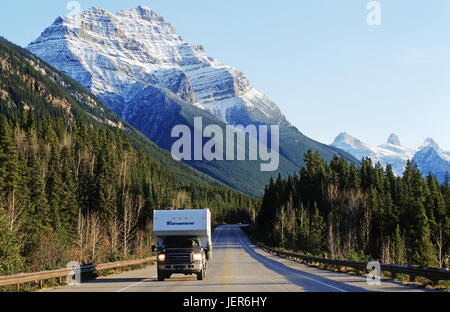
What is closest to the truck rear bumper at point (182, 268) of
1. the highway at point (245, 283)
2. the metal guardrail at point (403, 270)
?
the highway at point (245, 283)

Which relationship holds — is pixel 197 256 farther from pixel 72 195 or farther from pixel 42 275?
pixel 72 195

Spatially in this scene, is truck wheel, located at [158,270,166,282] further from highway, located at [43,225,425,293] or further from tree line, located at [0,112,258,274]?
tree line, located at [0,112,258,274]

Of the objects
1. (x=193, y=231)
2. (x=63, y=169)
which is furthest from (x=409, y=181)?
(x=193, y=231)

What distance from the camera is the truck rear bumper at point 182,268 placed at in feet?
→ 81.3

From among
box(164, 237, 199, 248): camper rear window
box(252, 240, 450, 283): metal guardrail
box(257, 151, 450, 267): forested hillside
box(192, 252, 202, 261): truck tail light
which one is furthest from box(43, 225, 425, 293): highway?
box(257, 151, 450, 267): forested hillside

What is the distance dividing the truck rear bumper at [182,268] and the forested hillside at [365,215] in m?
42.9

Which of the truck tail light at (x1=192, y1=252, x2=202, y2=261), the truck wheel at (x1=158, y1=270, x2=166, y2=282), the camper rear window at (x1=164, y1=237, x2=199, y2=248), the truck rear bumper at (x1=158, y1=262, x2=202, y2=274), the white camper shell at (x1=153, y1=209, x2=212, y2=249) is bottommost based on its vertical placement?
the truck wheel at (x1=158, y1=270, x2=166, y2=282)

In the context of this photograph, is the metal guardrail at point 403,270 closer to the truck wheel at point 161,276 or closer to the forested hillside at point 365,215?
the truck wheel at point 161,276

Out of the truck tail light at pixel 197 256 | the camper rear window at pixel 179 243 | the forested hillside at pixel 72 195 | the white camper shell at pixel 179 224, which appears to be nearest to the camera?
the truck tail light at pixel 197 256

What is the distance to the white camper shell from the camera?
28.0 metres

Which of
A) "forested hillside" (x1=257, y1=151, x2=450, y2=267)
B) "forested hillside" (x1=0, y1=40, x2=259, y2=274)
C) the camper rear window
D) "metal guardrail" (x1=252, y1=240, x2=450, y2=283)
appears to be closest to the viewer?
"metal guardrail" (x1=252, y1=240, x2=450, y2=283)

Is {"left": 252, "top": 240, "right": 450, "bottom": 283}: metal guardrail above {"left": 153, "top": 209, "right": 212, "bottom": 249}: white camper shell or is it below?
below

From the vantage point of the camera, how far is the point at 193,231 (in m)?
28.5

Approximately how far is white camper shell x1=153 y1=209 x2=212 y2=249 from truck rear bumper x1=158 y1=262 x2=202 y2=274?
10.6 ft
